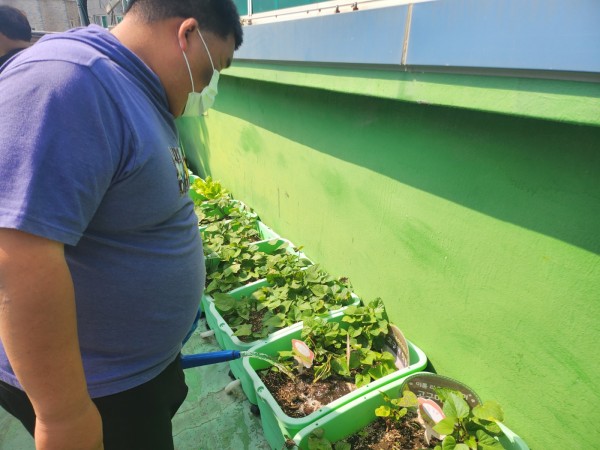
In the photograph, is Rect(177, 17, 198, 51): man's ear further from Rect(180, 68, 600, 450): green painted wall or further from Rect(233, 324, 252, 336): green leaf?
Rect(233, 324, 252, 336): green leaf

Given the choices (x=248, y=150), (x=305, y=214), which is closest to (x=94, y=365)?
(x=305, y=214)

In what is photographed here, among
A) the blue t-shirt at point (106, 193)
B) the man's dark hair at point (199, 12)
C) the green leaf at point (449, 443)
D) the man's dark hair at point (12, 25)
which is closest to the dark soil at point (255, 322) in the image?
the blue t-shirt at point (106, 193)

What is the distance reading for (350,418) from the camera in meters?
1.63

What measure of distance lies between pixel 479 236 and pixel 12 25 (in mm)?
3652

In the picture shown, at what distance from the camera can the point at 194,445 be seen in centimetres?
195

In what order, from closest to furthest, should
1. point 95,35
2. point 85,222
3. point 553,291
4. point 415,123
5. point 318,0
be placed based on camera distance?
point 85,222, point 95,35, point 553,291, point 415,123, point 318,0

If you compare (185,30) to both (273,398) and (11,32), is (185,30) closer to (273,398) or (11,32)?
(273,398)

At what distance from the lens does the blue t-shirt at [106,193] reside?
0.61 metres

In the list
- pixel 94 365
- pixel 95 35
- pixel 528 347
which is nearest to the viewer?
pixel 95 35

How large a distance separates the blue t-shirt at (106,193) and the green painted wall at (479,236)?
1.03 meters

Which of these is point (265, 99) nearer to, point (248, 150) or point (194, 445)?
point (248, 150)

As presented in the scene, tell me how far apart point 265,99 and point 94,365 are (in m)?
2.40

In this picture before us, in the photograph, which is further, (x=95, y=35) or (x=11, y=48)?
(x=11, y=48)

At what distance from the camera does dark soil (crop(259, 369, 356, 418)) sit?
1.83 meters
